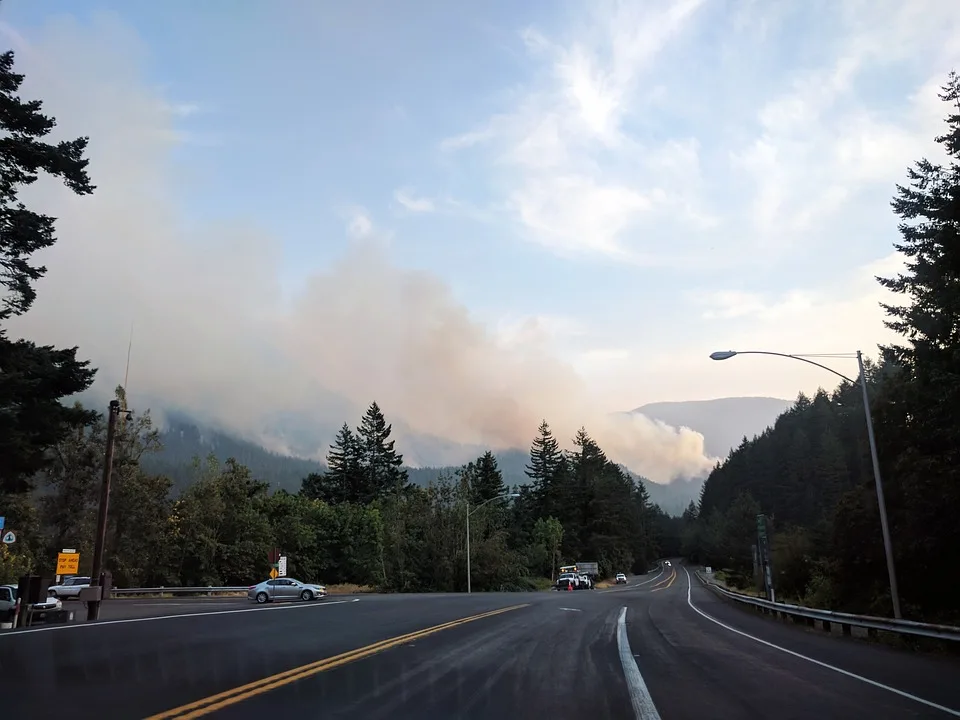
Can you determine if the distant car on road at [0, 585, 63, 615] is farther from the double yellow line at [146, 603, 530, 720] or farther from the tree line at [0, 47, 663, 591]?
the double yellow line at [146, 603, 530, 720]

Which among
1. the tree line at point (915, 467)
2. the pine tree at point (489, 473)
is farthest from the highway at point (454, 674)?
the pine tree at point (489, 473)

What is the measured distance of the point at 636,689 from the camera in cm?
1020

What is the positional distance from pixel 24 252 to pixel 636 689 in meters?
25.7

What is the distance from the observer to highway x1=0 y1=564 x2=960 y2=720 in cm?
857

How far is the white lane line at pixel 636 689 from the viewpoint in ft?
27.6

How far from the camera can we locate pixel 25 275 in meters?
25.5

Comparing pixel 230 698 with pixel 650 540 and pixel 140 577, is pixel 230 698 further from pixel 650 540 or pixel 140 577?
pixel 650 540

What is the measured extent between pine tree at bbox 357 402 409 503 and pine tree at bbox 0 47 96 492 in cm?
9095

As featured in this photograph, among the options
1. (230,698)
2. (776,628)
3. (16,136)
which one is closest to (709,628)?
(776,628)

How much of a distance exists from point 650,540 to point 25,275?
189387mm

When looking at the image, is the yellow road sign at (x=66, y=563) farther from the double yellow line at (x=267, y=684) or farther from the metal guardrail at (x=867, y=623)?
the metal guardrail at (x=867, y=623)

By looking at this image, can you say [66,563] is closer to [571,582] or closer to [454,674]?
[454,674]

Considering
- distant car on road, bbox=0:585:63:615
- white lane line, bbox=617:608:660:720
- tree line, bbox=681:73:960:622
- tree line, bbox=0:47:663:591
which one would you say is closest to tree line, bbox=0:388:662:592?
tree line, bbox=0:47:663:591

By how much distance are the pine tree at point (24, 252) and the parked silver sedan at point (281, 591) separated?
16444 mm
